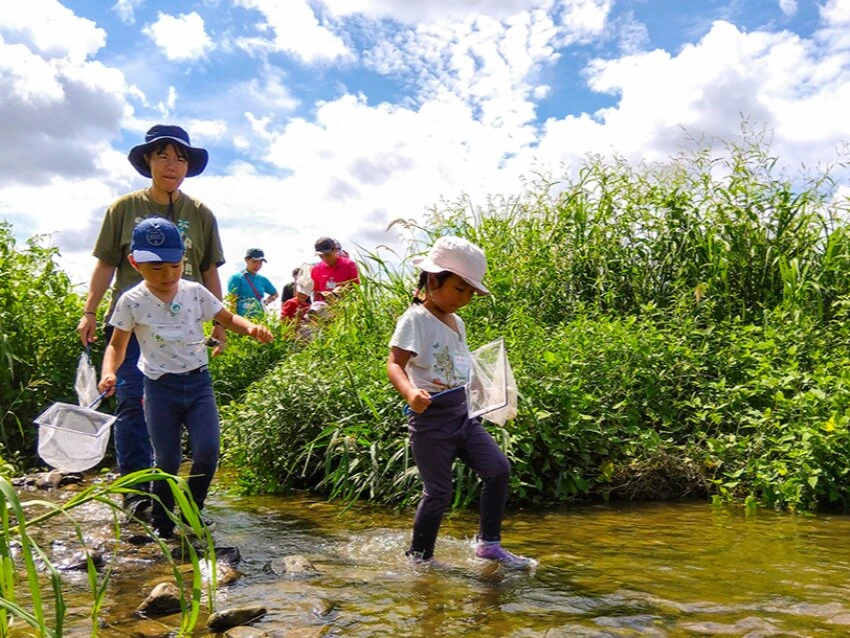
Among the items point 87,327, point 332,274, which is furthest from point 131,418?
point 332,274

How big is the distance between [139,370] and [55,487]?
2169mm

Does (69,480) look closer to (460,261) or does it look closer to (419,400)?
(419,400)

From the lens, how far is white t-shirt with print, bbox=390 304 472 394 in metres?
3.51

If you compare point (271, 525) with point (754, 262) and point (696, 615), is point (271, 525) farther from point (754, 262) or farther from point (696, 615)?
point (754, 262)

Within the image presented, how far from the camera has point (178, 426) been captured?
4.04 meters

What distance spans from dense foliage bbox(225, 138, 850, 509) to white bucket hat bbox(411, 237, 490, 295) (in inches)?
61.0

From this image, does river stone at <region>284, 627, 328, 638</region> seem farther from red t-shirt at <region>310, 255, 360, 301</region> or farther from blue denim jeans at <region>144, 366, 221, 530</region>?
red t-shirt at <region>310, 255, 360, 301</region>

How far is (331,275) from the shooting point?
916 centimetres

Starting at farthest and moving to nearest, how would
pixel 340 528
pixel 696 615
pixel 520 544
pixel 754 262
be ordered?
1. pixel 754 262
2. pixel 340 528
3. pixel 520 544
4. pixel 696 615

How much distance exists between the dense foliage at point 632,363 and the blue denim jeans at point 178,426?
122 centimetres

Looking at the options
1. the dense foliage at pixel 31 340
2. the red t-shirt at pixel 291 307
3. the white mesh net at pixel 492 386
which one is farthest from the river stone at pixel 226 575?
the red t-shirt at pixel 291 307

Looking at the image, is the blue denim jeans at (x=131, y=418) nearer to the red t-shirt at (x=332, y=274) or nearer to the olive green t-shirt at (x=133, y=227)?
the olive green t-shirt at (x=133, y=227)

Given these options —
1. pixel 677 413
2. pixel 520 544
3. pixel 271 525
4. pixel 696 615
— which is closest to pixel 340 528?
pixel 271 525

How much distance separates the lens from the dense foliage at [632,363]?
5.05 m
